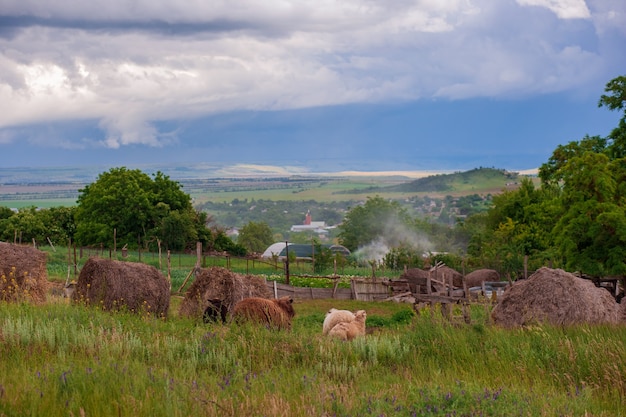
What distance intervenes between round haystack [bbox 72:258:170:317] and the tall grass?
23.8 ft

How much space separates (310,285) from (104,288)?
76.6ft

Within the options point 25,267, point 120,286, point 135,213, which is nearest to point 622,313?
point 120,286

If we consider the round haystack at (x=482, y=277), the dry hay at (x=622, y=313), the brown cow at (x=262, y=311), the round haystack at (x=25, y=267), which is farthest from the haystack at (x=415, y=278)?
the brown cow at (x=262, y=311)

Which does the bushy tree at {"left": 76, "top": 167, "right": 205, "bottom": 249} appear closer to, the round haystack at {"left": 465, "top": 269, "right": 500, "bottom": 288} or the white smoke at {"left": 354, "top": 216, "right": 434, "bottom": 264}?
the white smoke at {"left": 354, "top": 216, "right": 434, "bottom": 264}

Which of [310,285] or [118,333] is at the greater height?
[118,333]

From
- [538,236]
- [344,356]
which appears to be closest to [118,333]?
[344,356]

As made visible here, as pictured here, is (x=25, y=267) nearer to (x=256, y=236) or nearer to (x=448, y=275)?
(x=448, y=275)

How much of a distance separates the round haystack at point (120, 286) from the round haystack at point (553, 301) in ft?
32.0

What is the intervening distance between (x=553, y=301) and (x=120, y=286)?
12.1 m

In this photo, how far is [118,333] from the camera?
11750 mm

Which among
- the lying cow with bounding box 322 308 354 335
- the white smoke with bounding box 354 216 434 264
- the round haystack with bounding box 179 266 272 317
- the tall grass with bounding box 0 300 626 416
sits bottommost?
the white smoke with bounding box 354 216 434 264

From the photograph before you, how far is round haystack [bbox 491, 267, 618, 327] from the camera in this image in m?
18.2

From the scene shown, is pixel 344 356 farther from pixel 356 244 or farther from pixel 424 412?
pixel 356 244

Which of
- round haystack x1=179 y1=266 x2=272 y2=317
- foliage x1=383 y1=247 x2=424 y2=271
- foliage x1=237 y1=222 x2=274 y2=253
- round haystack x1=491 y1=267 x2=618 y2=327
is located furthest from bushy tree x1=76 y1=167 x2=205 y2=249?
round haystack x1=491 y1=267 x2=618 y2=327
